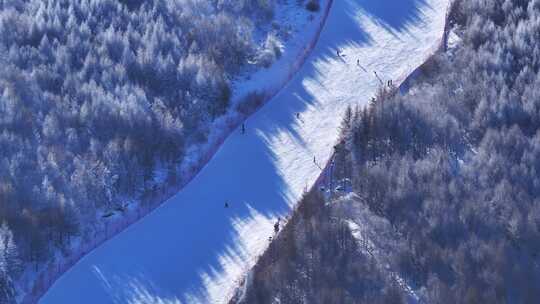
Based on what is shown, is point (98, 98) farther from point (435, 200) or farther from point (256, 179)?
point (435, 200)

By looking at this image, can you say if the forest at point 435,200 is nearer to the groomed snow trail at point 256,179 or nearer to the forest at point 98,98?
the groomed snow trail at point 256,179

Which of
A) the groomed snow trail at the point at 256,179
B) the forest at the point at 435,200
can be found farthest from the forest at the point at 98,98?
the forest at the point at 435,200

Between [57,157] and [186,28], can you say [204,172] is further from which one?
[186,28]

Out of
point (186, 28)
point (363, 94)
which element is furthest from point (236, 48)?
point (363, 94)

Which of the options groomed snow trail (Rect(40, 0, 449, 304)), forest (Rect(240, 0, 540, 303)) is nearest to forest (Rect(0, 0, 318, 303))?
groomed snow trail (Rect(40, 0, 449, 304))

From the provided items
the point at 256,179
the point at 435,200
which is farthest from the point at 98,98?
the point at 435,200
